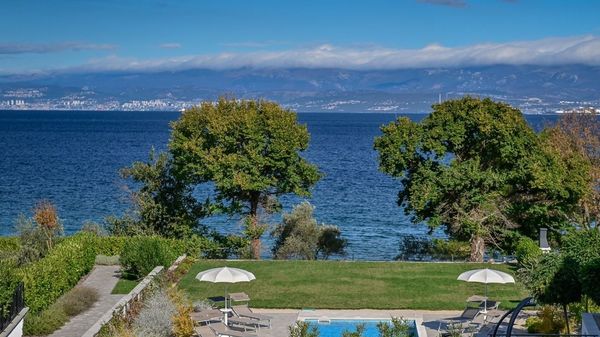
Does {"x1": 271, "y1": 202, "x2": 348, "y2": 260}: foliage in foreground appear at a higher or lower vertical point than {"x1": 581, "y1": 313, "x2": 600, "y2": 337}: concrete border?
lower

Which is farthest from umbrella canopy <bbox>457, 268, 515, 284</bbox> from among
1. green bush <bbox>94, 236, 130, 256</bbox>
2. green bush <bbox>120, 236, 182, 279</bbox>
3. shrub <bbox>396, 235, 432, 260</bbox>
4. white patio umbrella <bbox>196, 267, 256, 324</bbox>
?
shrub <bbox>396, 235, 432, 260</bbox>

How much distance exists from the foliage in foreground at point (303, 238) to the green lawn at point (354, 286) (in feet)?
22.1

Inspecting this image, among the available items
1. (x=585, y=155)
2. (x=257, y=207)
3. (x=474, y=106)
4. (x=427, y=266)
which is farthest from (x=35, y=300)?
(x=585, y=155)

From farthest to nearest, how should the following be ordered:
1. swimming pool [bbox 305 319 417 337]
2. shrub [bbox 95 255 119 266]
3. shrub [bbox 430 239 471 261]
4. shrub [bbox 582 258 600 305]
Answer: shrub [bbox 430 239 471 261] < shrub [bbox 95 255 119 266] < swimming pool [bbox 305 319 417 337] < shrub [bbox 582 258 600 305]

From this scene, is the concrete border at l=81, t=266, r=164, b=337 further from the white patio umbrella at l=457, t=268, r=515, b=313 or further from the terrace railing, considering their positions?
the white patio umbrella at l=457, t=268, r=515, b=313

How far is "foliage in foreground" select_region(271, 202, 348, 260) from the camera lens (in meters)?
37.9

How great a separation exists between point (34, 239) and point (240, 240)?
8425mm

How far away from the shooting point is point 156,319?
67.7ft

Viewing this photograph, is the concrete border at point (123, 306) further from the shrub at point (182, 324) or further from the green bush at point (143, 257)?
the shrub at point (182, 324)

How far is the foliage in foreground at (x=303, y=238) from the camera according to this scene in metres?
37.9

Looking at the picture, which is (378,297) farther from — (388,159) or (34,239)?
(34,239)

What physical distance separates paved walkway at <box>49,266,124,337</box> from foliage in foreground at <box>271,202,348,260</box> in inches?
364

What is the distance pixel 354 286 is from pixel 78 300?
8.40 metres

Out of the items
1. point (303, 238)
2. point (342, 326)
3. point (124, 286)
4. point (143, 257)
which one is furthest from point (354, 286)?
point (303, 238)
